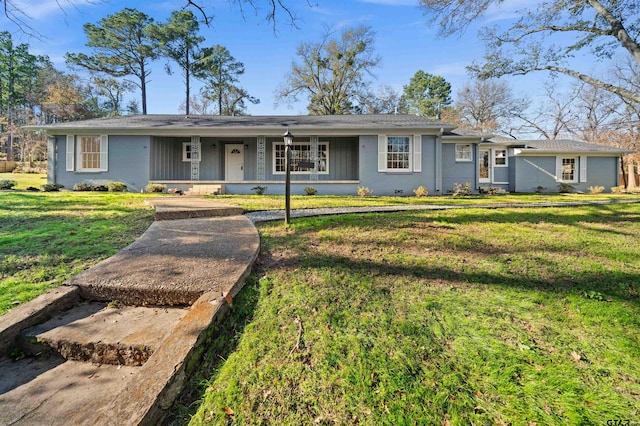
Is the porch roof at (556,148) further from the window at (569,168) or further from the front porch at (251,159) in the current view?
the front porch at (251,159)

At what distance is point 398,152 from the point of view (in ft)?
40.7

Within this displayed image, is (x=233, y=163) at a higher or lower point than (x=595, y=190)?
higher

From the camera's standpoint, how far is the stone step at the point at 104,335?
2.00m

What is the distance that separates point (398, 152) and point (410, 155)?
1.63ft

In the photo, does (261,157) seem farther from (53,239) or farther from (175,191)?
(53,239)

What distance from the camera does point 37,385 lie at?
1814 millimetres

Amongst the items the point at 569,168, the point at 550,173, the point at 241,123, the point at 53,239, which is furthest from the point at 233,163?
the point at 569,168

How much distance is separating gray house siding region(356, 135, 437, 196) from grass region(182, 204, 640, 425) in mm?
8248

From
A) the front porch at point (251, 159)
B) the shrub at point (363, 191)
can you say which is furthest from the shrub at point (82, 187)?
the shrub at point (363, 191)

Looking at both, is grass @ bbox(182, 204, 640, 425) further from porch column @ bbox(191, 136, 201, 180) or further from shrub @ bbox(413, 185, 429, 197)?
porch column @ bbox(191, 136, 201, 180)

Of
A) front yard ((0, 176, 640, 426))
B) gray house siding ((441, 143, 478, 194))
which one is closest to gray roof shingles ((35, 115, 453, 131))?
gray house siding ((441, 143, 478, 194))

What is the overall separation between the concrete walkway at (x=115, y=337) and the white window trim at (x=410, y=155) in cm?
974

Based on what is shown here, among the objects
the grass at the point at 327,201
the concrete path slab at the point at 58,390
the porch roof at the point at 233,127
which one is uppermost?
the porch roof at the point at 233,127

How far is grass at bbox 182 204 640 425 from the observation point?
1691 millimetres
